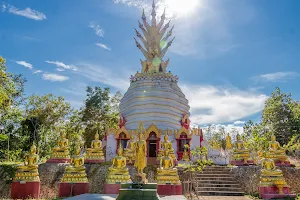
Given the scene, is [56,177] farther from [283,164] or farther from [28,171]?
[283,164]

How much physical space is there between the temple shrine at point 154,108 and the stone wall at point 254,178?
630cm

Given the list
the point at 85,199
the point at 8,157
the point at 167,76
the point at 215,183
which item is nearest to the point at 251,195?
the point at 215,183

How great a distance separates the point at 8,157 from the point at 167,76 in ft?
53.3

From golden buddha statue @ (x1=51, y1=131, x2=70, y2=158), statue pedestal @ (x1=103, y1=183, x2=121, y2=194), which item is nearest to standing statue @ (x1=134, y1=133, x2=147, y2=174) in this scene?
statue pedestal @ (x1=103, y1=183, x2=121, y2=194)

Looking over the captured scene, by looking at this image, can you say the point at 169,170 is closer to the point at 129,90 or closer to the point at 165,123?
the point at 165,123

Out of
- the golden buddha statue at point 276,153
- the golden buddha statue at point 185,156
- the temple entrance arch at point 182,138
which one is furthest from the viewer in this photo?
the temple entrance arch at point 182,138

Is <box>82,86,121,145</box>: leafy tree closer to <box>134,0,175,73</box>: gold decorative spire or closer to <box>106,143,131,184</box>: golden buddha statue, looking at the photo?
<box>134,0,175,73</box>: gold decorative spire

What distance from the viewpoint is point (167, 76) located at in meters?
26.4

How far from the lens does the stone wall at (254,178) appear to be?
48.4 ft

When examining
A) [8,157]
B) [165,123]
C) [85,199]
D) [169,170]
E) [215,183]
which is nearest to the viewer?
[85,199]

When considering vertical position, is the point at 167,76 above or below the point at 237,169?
above

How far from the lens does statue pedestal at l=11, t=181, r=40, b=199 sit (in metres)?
13.5

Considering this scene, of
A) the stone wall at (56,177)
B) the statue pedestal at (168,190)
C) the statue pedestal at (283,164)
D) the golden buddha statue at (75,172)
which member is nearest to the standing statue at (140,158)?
the statue pedestal at (168,190)

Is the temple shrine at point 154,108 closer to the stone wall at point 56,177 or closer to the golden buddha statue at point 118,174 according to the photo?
the stone wall at point 56,177
